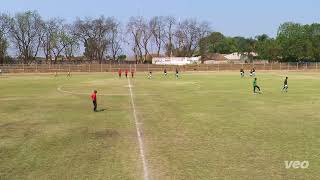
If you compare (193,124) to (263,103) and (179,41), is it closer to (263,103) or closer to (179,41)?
(263,103)

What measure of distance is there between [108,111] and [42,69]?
3284 inches

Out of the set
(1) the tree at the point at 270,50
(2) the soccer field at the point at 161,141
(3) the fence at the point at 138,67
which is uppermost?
(1) the tree at the point at 270,50

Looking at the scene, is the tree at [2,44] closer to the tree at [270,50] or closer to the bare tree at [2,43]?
the bare tree at [2,43]

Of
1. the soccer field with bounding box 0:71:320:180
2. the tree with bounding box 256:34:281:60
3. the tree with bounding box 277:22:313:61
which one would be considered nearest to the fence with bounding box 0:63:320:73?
the tree with bounding box 277:22:313:61

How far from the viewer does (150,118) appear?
1008 inches

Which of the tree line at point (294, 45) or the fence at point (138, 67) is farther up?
the tree line at point (294, 45)

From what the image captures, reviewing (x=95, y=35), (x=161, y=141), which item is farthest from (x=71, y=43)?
(x=161, y=141)

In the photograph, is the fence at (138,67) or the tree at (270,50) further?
the tree at (270,50)

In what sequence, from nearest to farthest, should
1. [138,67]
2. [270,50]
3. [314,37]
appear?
1. [138,67]
2. [314,37]
3. [270,50]

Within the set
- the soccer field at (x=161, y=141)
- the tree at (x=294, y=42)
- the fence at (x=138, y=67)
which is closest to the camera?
the soccer field at (x=161, y=141)

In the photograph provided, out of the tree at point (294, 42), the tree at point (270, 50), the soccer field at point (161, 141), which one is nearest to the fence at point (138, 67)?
the tree at point (294, 42)

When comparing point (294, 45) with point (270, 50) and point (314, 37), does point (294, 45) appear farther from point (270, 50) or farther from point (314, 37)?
point (270, 50)

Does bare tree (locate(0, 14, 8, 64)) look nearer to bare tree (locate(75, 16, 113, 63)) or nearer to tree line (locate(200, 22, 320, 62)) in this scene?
bare tree (locate(75, 16, 113, 63))

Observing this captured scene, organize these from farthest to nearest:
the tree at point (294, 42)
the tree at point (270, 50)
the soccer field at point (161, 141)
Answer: the tree at point (270, 50)
the tree at point (294, 42)
the soccer field at point (161, 141)
